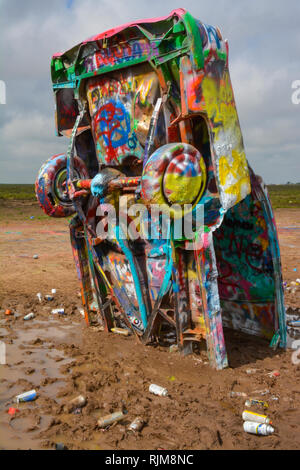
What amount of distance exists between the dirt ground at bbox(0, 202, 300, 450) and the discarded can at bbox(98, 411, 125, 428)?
0.18 ft

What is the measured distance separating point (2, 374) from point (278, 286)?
12.1ft

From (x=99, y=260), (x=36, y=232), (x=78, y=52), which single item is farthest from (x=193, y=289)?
(x=36, y=232)

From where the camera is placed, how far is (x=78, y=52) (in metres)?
5.66

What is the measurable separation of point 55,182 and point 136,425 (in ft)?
11.8

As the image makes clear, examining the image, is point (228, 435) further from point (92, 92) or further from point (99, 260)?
point (92, 92)

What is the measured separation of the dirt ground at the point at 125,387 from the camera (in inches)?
154

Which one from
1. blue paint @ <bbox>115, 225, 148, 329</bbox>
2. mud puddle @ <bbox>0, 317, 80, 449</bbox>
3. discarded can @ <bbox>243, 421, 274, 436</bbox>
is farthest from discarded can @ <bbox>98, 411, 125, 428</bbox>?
blue paint @ <bbox>115, 225, 148, 329</bbox>

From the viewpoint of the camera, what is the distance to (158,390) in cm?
474

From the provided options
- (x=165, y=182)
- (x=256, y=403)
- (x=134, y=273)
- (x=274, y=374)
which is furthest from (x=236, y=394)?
(x=165, y=182)

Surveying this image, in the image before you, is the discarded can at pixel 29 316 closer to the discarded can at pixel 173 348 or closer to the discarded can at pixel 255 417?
the discarded can at pixel 173 348

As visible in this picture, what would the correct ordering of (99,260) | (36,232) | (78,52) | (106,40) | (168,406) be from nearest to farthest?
1. (168,406)
2. (106,40)
3. (78,52)
4. (99,260)
5. (36,232)

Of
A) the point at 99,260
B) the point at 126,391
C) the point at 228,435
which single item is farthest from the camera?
the point at 99,260

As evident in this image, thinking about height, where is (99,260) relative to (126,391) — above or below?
above

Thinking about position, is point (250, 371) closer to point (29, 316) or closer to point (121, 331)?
point (121, 331)
